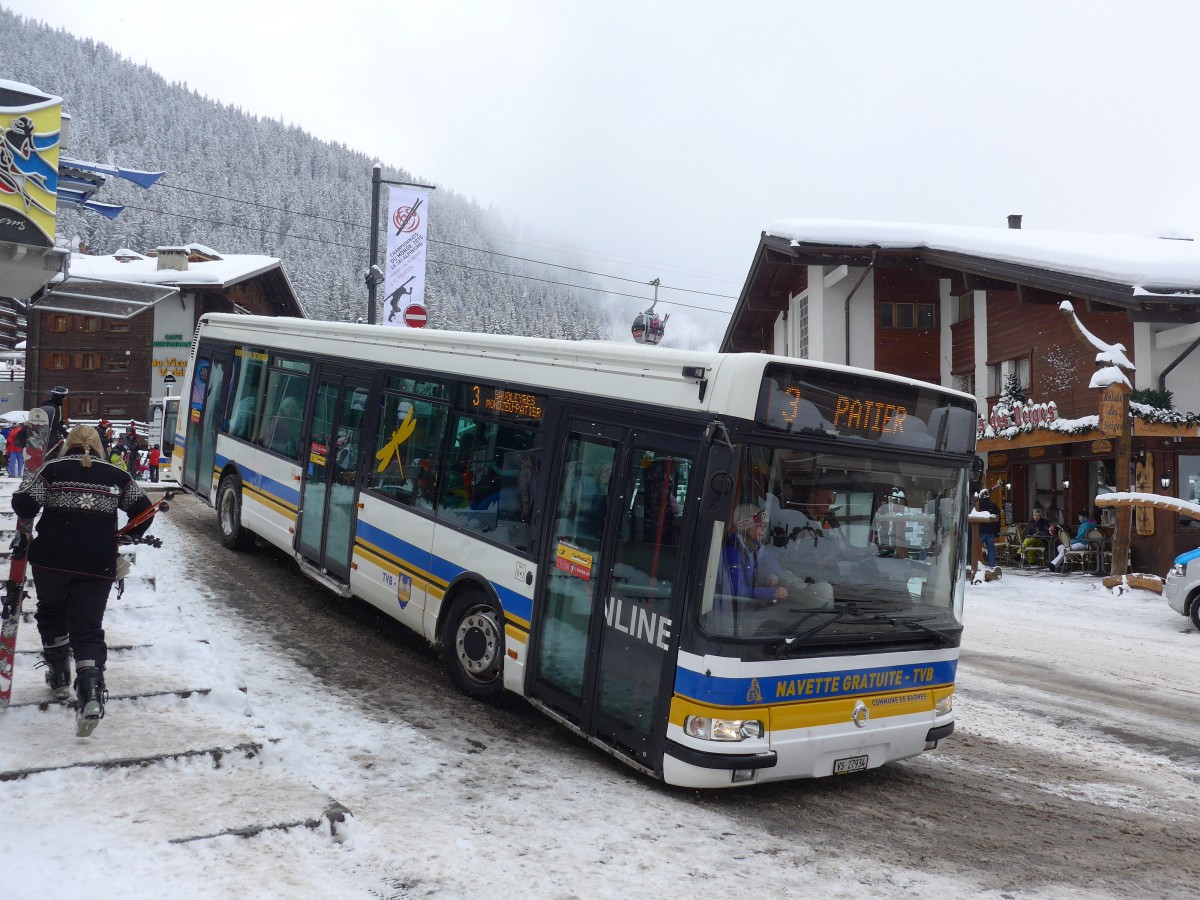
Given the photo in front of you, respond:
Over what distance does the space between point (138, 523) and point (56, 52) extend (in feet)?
528

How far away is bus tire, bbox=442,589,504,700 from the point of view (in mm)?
6844

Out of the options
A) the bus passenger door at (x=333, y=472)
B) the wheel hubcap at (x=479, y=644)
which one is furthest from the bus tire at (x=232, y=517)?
the wheel hubcap at (x=479, y=644)

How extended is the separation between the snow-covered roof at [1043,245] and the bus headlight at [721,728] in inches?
638

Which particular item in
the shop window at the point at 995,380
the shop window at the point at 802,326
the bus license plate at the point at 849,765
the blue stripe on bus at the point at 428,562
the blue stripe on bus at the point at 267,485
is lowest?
the bus license plate at the point at 849,765

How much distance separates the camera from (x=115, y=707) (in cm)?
567

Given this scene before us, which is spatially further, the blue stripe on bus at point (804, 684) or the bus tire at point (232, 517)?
the bus tire at point (232, 517)

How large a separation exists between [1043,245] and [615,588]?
18904mm

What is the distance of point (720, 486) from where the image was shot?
498cm

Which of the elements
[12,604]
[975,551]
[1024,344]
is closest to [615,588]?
[12,604]

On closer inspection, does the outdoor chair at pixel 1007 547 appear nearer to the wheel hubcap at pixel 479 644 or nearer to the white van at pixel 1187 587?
the white van at pixel 1187 587

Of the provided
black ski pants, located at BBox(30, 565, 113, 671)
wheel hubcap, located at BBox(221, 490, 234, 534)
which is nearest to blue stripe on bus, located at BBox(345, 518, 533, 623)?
black ski pants, located at BBox(30, 565, 113, 671)

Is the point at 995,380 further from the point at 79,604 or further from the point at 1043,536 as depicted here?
the point at 79,604

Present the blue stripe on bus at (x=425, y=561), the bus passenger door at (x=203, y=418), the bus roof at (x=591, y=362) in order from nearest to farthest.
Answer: the bus roof at (x=591, y=362) → the blue stripe on bus at (x=425, y=561) → the bus passenger door at (x=203, y=418)

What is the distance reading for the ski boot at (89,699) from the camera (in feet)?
16.5
